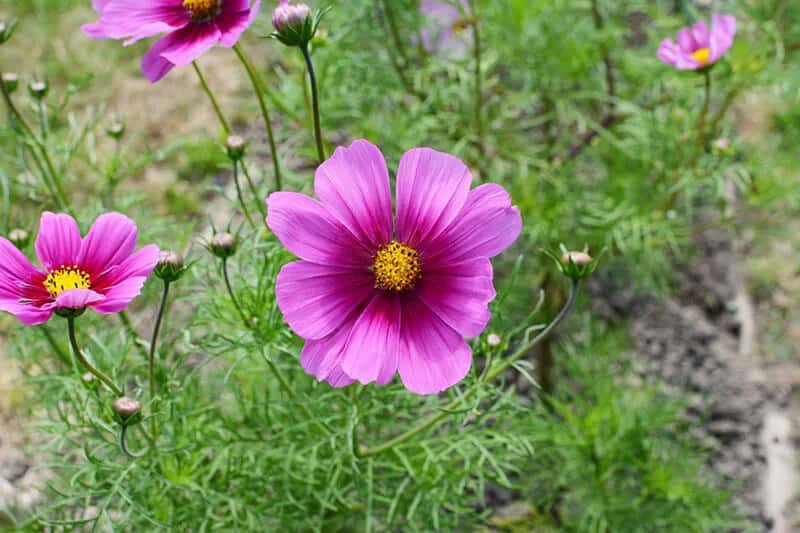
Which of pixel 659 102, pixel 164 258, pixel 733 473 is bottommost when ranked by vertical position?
pixel 733 473

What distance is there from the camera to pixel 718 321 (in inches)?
78.3

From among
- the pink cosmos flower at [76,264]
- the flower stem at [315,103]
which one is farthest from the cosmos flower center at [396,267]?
the pink cosmos flower at [76,264]

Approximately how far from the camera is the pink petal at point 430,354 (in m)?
0.80

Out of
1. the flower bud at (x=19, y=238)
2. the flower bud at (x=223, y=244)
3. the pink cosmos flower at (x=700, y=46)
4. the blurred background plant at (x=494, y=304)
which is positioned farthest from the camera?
the pink cosmos flower at (x=700, y=46)

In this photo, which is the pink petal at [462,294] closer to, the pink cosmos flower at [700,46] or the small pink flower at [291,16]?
the small pink flower at [291,16]

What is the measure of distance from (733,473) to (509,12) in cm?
101

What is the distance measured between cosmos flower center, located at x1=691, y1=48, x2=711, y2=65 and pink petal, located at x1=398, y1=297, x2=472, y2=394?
69 cm

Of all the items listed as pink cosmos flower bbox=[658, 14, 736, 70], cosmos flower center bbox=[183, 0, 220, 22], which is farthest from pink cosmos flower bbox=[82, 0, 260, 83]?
pink cosmos flower bbox=[658, 14, 736, 70]

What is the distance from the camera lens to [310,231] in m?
0.82

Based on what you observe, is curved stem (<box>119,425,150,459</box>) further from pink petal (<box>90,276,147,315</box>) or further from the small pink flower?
the small pink flower

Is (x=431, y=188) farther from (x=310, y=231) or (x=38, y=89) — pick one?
(x=38, y=89)

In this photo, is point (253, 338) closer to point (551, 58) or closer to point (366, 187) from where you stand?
point (366, 187)

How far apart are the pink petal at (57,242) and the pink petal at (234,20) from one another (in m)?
0.25

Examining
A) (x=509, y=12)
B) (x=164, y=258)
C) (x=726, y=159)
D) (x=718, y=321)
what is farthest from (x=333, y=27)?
(x=718, y=321)
